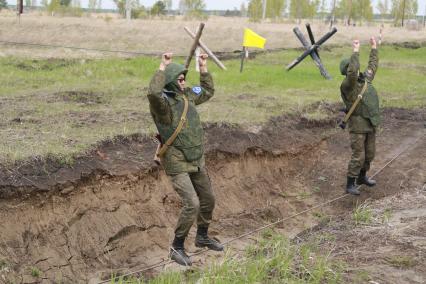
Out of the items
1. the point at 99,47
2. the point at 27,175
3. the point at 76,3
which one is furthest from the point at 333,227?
the point at 76,3

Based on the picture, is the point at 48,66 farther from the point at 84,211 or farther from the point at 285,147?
the point at 84,211

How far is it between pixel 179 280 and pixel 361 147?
5161 mm

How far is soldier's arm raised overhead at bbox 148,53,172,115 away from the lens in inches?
282

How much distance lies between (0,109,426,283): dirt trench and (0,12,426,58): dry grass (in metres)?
16.9

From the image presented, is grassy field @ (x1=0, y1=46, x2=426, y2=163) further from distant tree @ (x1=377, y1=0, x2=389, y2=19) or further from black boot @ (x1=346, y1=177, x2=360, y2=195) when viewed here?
distant tree @ (x1=377, y1=0, x2=389, y2=19)

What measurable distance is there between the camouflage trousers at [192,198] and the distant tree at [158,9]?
155 feet

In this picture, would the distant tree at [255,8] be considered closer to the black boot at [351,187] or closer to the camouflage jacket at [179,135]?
the black boot at [351,187]

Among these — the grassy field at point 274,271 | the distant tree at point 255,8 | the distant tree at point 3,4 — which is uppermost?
the distant tree at point 255,8

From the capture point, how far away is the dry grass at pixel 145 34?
31078mm

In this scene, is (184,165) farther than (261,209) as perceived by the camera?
No


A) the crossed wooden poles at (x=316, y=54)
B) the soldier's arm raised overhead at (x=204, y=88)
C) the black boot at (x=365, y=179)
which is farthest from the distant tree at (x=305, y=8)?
the soldier's arm raised overhead at (x=204, y=88)

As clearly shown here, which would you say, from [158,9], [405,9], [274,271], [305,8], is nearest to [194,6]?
[158,9]

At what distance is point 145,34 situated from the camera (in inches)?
1318

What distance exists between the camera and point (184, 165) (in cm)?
754
